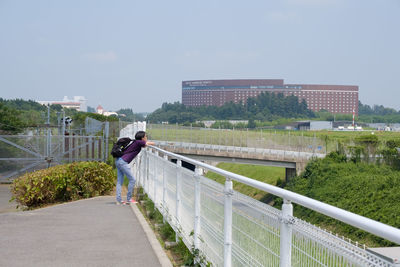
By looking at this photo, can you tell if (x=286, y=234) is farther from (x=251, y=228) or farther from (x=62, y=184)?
(x=62, y=184)

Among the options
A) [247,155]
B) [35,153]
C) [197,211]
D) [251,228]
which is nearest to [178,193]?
[197,211]

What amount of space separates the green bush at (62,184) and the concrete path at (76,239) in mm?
2554

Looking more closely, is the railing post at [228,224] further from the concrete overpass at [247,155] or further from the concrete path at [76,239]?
the concrete overpass at [247,155]

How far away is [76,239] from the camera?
27.2 feet

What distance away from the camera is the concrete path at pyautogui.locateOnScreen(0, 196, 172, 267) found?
695 cm

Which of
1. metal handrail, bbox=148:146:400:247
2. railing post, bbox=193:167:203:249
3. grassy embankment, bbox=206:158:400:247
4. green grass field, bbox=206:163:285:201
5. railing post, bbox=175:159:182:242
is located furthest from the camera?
green grass field, bbox=206:163:285:201

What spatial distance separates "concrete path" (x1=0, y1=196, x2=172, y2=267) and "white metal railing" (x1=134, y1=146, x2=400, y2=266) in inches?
27.1

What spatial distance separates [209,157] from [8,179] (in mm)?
28896

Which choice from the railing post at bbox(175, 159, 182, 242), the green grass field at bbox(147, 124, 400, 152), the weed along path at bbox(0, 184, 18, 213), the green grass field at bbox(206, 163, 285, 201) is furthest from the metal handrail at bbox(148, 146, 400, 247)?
the green grass field at bbox(147, 124, 400, 152)

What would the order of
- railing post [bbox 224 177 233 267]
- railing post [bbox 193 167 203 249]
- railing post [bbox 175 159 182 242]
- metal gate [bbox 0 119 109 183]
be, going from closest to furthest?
railing post [bbox 224 177 233 267] < railing post [bbox 193 167 203 249] < railing post [bbox 175 159 182 242] < metal gate [bbox 0 119 109 183]

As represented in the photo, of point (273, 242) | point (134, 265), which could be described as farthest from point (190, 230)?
point (273, 242)

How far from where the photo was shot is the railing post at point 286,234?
11.5 ft

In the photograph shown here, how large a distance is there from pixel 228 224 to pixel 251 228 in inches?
27.9

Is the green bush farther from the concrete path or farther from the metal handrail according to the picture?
the metal handrail
